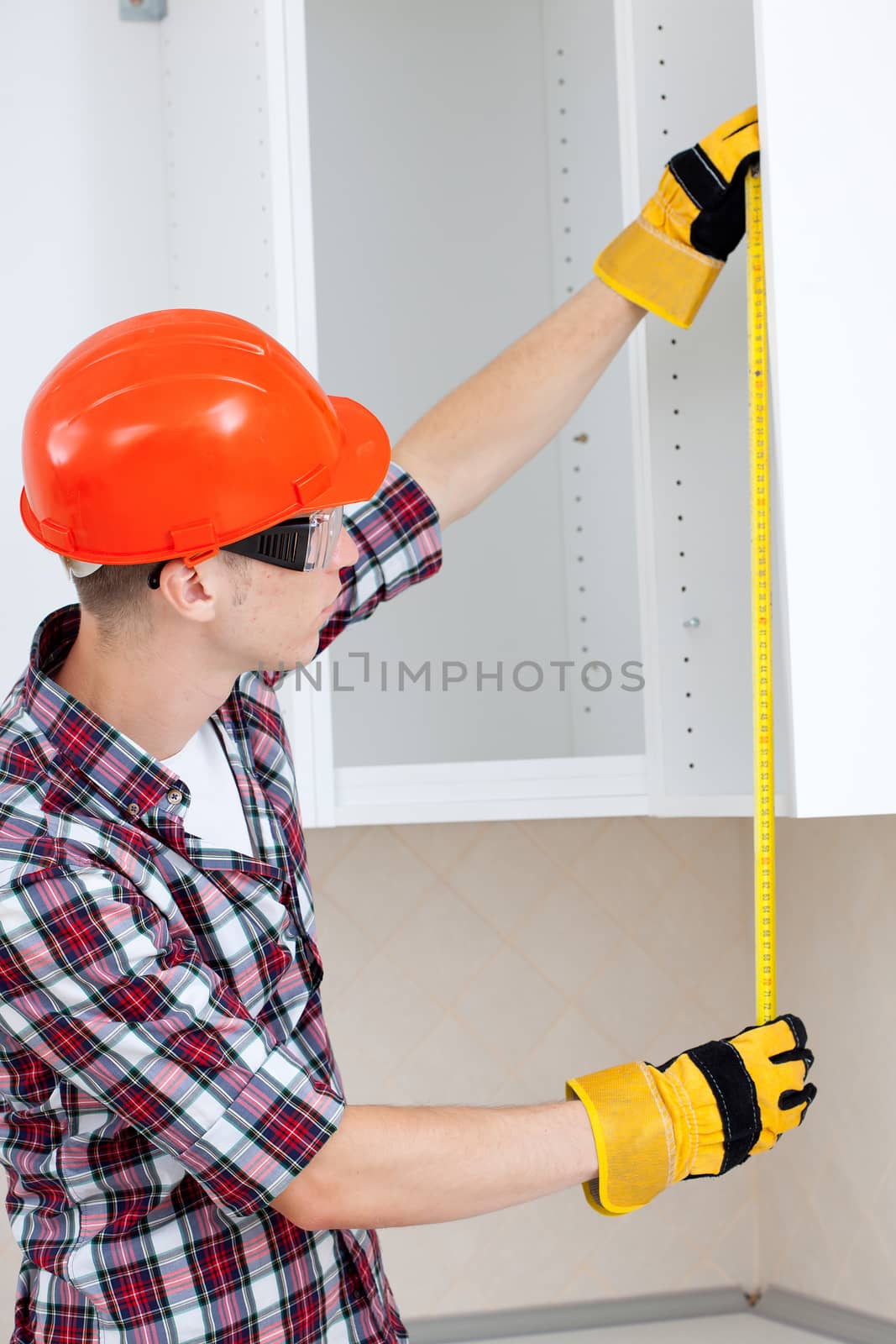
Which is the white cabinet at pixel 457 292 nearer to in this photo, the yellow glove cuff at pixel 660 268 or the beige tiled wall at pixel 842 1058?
the yellow glove cuff at pixel 660 268

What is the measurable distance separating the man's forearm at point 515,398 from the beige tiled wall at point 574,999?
0.62 m

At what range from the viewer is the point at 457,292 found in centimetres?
174

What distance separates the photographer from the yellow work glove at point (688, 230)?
1045 millimetres

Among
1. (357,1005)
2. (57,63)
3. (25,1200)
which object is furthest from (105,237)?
(25,1200)

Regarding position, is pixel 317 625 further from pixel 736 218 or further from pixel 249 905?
pixel 736 218

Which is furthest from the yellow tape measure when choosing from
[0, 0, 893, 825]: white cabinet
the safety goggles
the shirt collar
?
the shirt collar

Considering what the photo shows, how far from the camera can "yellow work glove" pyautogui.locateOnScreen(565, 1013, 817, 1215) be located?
87cm

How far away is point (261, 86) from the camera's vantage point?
1261 millimetres

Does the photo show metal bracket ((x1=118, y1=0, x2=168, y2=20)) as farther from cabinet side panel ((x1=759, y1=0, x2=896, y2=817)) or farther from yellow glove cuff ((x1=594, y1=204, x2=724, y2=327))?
cabinet side panel ((x1=759, y1=0, x2=896, y2=817))

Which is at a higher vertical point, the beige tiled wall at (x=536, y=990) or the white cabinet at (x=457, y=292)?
the white cabinet at (x=457, y=292)

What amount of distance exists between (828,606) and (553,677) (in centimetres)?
80

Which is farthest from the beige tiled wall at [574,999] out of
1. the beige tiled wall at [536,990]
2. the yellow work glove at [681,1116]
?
the yellow work glove at [681,1116]

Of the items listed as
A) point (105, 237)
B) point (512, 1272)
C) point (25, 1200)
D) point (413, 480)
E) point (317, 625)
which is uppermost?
point (105, 237)

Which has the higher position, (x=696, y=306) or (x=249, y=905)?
(x=696, y=306)
